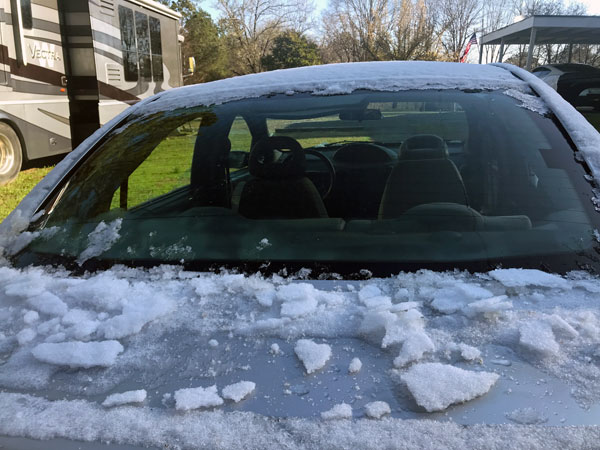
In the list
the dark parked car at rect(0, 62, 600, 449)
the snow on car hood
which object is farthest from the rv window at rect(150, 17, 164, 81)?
the snow on car hood

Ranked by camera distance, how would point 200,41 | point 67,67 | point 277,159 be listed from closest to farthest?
point 277,159 → point 67,67 → point 200,41

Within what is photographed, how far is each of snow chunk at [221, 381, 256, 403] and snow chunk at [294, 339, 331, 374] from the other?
117 millimetres

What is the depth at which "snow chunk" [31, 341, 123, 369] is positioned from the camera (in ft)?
3.36

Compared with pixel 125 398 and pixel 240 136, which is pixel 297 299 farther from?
pixel 240 136

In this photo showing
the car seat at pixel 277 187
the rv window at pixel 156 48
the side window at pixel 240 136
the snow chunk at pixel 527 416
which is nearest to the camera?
the snow chunk at pixel 527 416

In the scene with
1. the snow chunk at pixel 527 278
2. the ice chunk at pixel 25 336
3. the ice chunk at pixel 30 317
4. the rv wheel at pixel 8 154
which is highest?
the snow chunk at pixel 527 278

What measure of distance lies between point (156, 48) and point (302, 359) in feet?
35.5

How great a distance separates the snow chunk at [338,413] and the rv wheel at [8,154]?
23.6 ft

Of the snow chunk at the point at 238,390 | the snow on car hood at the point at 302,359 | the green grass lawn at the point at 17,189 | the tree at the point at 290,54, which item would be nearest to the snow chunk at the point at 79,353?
the snow on car hood at the point at 302,359

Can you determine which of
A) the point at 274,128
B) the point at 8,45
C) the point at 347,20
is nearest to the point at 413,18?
Result: the point at 347,20

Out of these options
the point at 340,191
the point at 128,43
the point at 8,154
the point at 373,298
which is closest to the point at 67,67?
the point at 128,43

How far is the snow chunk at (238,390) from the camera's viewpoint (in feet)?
3.01

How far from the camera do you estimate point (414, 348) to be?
102 cm

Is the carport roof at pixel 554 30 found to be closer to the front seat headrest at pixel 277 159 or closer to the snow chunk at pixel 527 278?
the front seat headrest at pixel 277 159
